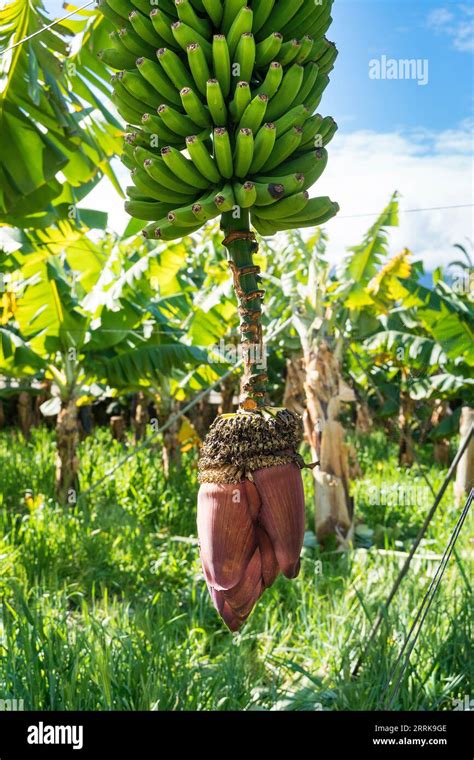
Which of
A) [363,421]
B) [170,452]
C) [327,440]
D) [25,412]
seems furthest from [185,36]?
[25,412]

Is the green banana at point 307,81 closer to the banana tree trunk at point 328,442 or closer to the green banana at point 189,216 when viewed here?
the green banana at point 189,216

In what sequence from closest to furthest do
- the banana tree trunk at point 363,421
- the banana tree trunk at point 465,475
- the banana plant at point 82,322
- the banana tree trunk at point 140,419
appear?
the banana plant at point 82,322
the banana tree trunk at point 465,475
the banana tree trunk at point 140,419
the banana tree trunk at point 363,421

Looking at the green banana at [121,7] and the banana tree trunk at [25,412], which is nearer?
the green banana at [121,7]

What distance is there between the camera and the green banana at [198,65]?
22.1 inches

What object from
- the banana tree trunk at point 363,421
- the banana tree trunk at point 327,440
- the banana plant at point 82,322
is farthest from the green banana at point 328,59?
the banana tree trunk at point 363,421

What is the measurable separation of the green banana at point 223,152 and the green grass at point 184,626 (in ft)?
5.01

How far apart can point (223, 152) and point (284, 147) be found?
0.07 metres

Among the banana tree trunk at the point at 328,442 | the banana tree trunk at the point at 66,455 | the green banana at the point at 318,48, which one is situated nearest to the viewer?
the green banana at the point at 318,48

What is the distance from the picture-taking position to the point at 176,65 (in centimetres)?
58

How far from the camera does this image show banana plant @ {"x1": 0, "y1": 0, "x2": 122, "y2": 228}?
162 cm

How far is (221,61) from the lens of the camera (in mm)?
579

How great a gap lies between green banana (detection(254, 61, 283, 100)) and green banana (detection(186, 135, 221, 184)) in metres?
0.07

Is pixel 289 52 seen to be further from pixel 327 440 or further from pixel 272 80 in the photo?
pixel 327 440
